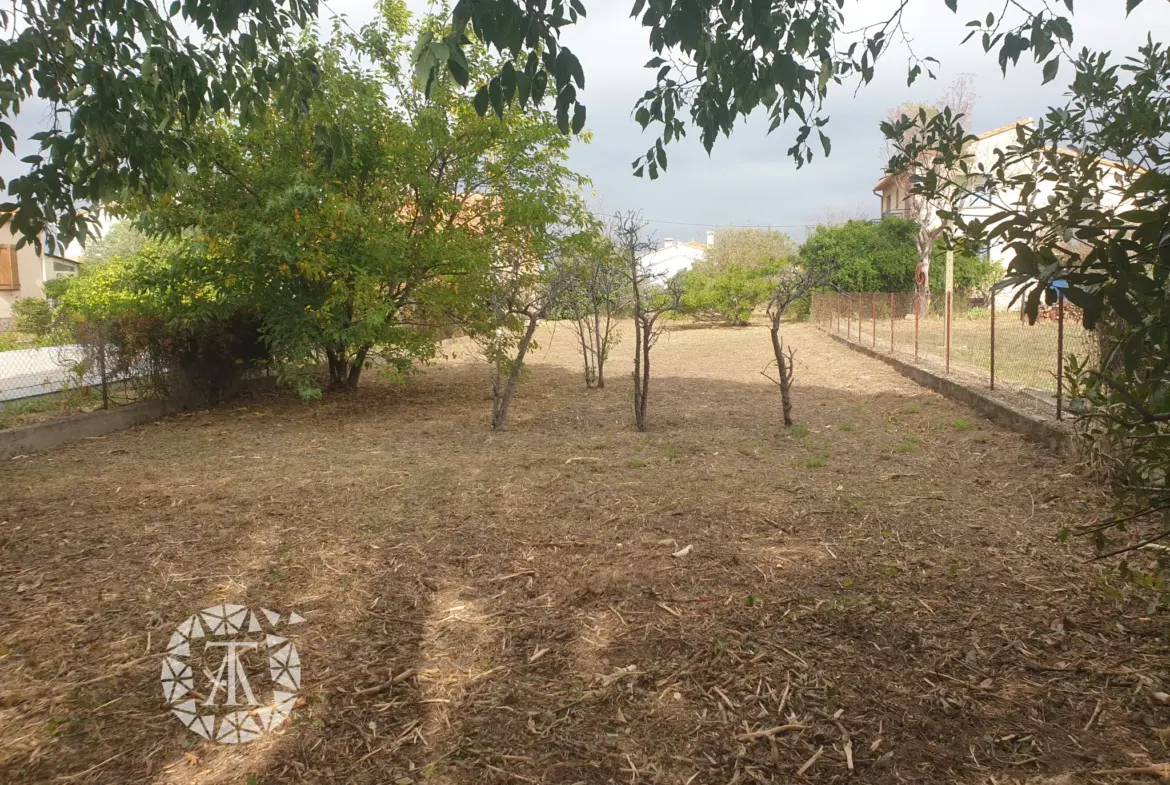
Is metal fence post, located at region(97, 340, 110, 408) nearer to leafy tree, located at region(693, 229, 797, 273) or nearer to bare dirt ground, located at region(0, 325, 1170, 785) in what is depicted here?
bare dirt ground, located at region(0, 325, 1170, 785)

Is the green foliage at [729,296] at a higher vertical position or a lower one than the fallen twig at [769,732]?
higher

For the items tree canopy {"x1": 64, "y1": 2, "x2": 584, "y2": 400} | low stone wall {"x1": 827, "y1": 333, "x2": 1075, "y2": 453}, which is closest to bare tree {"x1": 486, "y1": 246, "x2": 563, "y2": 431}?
tree canopy {"x1": 64, "y1": 2, "x2": 584, "y2": 400}

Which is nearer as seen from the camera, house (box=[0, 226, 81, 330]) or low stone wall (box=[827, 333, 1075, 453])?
low stone wall (box=[827, 333, 1075, 453])

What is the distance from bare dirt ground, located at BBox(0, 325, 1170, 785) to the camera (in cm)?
247

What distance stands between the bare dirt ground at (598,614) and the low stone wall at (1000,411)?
21 centimetres

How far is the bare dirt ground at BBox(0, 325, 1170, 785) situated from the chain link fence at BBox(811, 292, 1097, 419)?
1.30 meters

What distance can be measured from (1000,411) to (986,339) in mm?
5644

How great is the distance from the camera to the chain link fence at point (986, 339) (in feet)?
22.8

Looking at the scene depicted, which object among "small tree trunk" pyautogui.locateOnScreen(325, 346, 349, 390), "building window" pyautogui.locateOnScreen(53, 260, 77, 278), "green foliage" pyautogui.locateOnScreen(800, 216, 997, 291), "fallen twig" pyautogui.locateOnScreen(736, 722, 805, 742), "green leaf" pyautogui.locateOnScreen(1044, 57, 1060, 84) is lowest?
"fallen twig" pyautogui.locateOnScreen(736, 722, 805, 742)

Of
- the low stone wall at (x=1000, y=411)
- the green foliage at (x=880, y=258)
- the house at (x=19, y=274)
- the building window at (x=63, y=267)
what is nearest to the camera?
the low stone wall at (x=1000, y=411)

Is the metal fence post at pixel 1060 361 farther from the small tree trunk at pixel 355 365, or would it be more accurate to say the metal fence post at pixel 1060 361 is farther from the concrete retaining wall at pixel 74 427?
the concrete retaining wall at pixel 74 427

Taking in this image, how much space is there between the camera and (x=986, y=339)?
41.6ft

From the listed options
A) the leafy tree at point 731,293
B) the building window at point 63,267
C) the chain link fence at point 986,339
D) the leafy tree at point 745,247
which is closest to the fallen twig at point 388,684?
the chain link fence at point 986,339

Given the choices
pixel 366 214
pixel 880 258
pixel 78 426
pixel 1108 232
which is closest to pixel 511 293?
pixel 366 214
